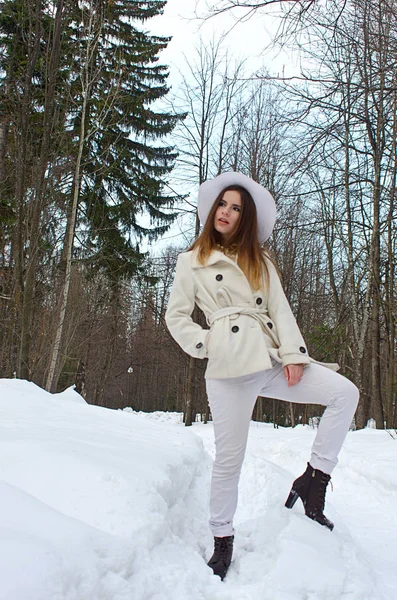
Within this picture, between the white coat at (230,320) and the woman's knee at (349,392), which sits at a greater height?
the white coat at (230,320)

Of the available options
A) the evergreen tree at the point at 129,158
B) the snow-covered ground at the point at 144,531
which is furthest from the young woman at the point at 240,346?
the evergreen tree at the point at 129,158

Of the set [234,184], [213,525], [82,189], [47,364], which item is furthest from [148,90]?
[213,525]

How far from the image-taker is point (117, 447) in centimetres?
310

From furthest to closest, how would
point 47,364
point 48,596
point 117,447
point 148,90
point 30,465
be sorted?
point 148,90
point 47,364
point 117,447
point 30,465
point 48,596

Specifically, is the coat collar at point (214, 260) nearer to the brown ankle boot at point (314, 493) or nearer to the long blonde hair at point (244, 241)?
the long blonde hair at point (244, 241)

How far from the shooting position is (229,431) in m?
2.36

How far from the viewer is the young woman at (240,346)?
7.59 feet

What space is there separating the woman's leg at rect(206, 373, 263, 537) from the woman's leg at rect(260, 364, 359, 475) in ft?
0.52

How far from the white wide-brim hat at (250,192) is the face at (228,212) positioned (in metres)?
0.07

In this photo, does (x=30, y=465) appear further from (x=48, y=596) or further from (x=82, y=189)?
(x=82, y=189)

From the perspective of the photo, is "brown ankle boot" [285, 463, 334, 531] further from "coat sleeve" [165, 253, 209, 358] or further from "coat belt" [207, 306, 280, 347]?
"coat sleeve" [165, 253, 209, 358]

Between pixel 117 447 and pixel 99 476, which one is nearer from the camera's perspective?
pixel 99 476

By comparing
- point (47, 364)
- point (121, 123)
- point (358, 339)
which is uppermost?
point (121, 123)

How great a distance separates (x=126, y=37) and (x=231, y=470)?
1570cm
